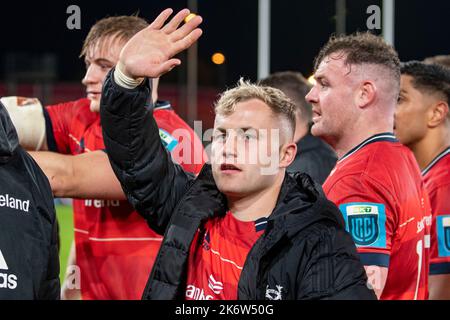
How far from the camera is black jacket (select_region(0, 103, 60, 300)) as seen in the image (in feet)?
5.68

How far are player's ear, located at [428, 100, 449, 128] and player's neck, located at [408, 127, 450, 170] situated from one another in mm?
34

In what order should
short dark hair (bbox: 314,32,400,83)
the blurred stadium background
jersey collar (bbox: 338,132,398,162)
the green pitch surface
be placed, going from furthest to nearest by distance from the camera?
the blurred stadium background < the green pitch surface < short dark hair (bbox: 314,32,400,83) < jersey collar (bbox: 338,132,398,162)

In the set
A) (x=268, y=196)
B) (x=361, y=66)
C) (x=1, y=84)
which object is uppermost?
(x=361, y=66)

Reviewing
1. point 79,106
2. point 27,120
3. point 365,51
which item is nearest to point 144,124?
point 365,51

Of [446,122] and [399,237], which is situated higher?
[446,122]

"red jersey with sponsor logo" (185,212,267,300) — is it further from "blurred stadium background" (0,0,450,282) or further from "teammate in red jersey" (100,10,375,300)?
"blurred stadium background" (0,0,450,282)

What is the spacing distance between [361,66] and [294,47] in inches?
480

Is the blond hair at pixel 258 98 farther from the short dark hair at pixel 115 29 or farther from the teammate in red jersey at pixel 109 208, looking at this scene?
the short dark hair at pixel 115 29

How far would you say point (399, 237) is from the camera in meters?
2.71

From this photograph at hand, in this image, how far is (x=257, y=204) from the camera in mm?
2379

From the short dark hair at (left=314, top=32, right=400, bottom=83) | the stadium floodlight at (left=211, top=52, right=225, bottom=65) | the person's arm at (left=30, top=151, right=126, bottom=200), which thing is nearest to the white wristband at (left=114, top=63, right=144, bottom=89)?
the person's arm at (left=30, top=151, right=126, bottom=200)

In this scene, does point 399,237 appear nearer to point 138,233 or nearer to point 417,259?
point 417,259
